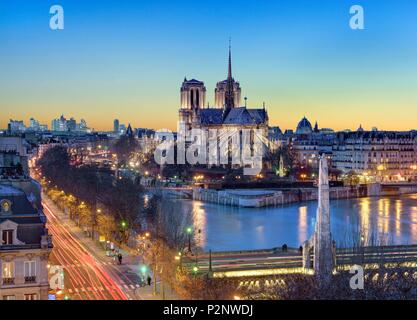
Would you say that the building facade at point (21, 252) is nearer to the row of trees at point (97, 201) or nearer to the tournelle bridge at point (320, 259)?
the tournelle bridge at point (320, 259)

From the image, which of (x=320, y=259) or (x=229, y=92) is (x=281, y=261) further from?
(x=229, y=92)

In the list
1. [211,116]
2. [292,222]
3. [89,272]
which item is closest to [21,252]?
[89,272]

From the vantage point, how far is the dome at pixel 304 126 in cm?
4838

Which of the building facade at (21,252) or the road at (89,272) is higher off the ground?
the building facade at (21,252)

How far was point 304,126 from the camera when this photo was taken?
48875 millimetres

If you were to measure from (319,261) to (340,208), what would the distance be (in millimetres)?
13818

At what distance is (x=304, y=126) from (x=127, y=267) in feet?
133

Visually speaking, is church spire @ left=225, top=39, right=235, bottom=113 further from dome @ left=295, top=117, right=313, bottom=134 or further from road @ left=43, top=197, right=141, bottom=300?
road @ left=43, top=197, right=141, bottom=300

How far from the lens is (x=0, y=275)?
5.14 meters

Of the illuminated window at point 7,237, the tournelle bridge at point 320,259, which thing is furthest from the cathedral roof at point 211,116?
the illuminated window at point 7,237

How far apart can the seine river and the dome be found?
24.5 meters

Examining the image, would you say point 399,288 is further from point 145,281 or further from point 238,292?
point 145,281

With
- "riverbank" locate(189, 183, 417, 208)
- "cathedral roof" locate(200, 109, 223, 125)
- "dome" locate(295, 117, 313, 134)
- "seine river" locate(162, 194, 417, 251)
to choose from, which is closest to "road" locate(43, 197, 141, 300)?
"seine river" locate(162, 194, 417, 251)
